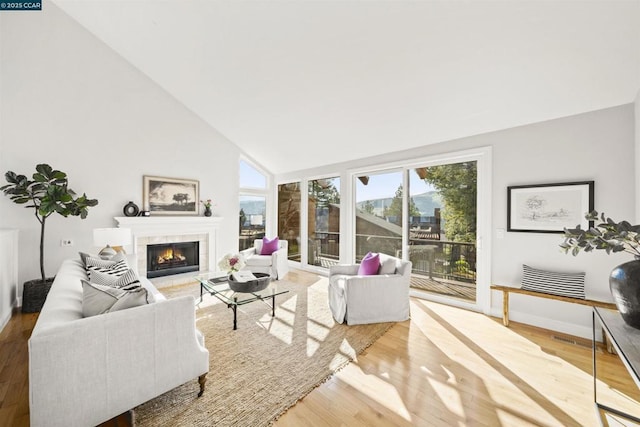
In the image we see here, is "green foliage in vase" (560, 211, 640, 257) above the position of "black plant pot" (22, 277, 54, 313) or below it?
above

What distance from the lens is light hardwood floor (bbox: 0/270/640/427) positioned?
1693mm

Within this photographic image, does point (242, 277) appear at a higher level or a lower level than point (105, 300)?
lower

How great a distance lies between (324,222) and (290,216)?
1070 millimetres

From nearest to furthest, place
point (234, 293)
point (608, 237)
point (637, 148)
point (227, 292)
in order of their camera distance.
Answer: point (608, 237), point (637, 148), point (234, 293), point (227, 292)

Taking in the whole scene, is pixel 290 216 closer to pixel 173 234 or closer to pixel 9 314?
pixel 173 234

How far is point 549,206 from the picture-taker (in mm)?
2939

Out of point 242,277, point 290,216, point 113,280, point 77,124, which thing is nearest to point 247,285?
point 242,277

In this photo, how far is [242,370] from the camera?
84.3 inches

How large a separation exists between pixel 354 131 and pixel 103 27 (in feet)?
13.3

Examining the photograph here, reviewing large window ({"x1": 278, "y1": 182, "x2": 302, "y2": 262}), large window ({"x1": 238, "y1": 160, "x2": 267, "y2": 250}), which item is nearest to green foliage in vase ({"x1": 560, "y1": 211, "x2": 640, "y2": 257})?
large window ({"x1": 278, "y1": 182, "x2": 302, "y2": 262})

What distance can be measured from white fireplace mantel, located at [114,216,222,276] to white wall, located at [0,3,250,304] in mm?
332

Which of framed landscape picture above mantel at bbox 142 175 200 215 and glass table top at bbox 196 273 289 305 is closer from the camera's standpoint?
glass table top at bbox 196 273 289 305

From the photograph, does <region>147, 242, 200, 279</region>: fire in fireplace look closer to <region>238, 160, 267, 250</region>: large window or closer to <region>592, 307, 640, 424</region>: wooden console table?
<region>238, 160, 267, 250</region>: large window

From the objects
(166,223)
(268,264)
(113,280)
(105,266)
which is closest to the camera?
(113,280)
